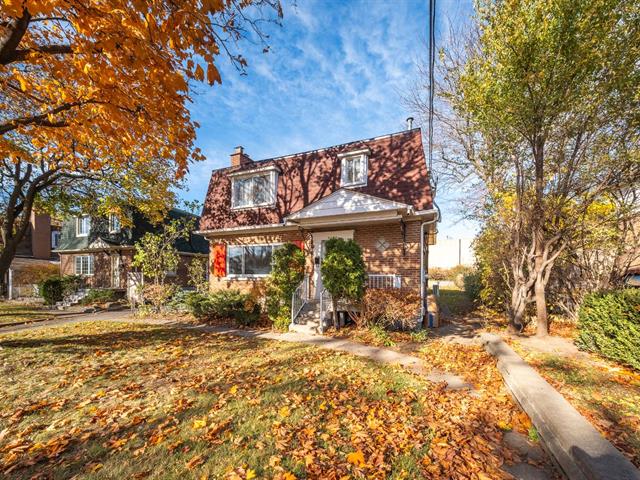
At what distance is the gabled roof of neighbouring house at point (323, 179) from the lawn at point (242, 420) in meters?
6.40

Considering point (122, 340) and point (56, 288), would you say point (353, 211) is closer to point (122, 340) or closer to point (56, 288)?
point (122, 340)

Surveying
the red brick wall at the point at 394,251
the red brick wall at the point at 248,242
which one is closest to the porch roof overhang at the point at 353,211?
the red brick wall at the point at 394,251

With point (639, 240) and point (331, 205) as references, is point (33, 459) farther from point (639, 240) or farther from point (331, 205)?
point (639, 240)

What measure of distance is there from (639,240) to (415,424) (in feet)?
29.3

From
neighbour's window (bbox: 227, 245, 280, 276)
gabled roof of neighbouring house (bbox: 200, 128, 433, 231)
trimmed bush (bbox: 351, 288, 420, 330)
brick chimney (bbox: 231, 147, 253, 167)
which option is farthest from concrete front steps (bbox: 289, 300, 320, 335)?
brick chimney (bbox: 231, 147, 253, 167)

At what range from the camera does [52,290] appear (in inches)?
677

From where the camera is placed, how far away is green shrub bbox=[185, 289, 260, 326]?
1054cm

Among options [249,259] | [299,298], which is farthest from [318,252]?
[249,259]

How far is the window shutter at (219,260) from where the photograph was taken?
1345 cm

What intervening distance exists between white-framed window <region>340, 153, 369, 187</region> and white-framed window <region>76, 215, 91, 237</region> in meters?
20.4

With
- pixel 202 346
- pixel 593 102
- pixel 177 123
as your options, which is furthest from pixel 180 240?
pixel 593 102

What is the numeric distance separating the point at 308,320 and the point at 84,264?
20287mm

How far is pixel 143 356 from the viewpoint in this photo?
685cm

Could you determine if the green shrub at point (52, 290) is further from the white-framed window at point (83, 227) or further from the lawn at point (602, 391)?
the lawn at point (602, 391)
